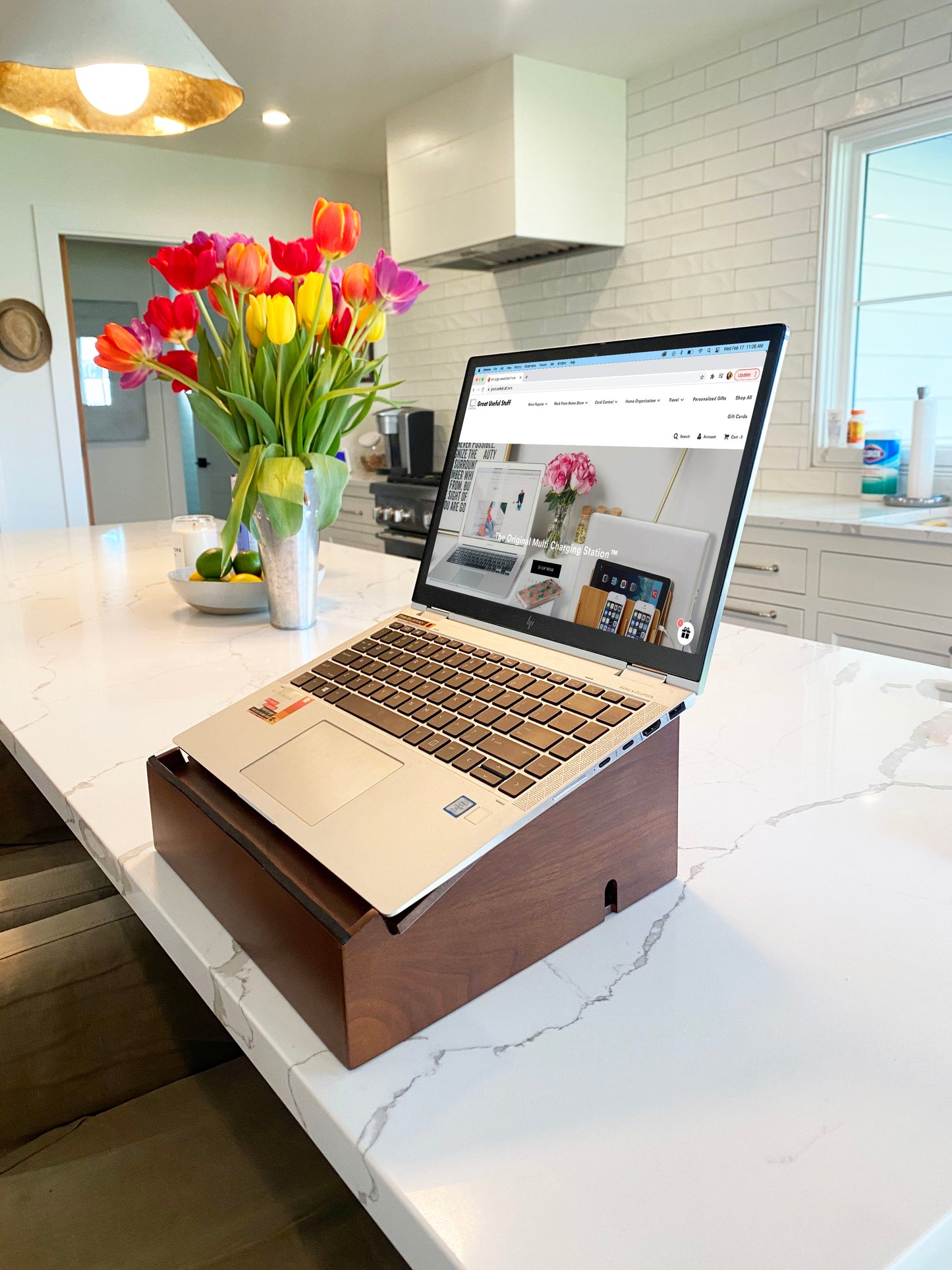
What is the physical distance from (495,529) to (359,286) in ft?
2.31

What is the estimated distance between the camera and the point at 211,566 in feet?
5.52

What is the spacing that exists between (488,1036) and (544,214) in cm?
372

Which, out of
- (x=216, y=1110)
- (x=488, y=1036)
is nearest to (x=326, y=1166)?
(x=216, y=1110)

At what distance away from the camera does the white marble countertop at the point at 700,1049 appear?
0.42 meters

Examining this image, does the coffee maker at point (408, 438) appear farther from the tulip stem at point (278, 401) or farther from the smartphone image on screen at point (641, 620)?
the smartphone image on screen at point (641, 620)

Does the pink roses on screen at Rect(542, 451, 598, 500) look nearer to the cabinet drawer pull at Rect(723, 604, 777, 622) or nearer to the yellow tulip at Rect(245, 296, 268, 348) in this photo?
the yellow tulip at Rect(245, 296, 268, 348)

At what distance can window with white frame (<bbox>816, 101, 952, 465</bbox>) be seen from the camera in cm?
306

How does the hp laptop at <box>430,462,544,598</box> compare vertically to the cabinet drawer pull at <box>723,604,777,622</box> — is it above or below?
above

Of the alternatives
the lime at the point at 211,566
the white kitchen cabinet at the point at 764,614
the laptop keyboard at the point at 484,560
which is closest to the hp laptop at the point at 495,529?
the laptop keyboard at the point at 484,560

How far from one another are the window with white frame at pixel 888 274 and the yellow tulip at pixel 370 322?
2329 mm

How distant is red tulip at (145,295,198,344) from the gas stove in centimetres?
275

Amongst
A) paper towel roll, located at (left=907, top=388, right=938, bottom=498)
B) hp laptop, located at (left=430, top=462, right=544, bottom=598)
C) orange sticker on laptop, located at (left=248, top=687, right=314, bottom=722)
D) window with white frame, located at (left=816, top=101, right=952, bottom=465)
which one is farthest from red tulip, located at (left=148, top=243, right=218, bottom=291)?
window with white frame, located at (left=816, top=101, right=952, bottom=465)

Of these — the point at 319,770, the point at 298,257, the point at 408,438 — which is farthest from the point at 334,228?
the point at 408,438

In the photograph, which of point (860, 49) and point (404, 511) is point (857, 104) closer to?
point (860, 49)
